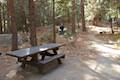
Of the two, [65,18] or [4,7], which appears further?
[65,18]

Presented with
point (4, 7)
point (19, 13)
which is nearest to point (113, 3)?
point (19, 13)

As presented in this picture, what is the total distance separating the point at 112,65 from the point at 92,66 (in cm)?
94

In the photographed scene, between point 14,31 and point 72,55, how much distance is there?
3.38 metres

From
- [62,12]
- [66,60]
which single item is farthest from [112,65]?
[62,12]

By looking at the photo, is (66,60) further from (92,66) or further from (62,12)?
(62,12)

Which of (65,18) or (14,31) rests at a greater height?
(65,18)

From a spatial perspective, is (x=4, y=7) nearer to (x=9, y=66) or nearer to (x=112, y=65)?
(x=9, y=66)

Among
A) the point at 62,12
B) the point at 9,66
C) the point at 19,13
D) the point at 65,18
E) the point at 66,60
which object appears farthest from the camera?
the point at 65,18

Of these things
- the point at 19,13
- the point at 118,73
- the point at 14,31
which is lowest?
the point at 118,73

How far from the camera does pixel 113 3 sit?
18.1 metres

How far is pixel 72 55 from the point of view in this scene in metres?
10.4

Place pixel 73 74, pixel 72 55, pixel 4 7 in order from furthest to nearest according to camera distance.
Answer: pixel 4 7 → pixel 72 55 → pixel 73 74

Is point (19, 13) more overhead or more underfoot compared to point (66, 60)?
more overhead

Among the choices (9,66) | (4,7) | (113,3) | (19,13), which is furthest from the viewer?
(4,7)
